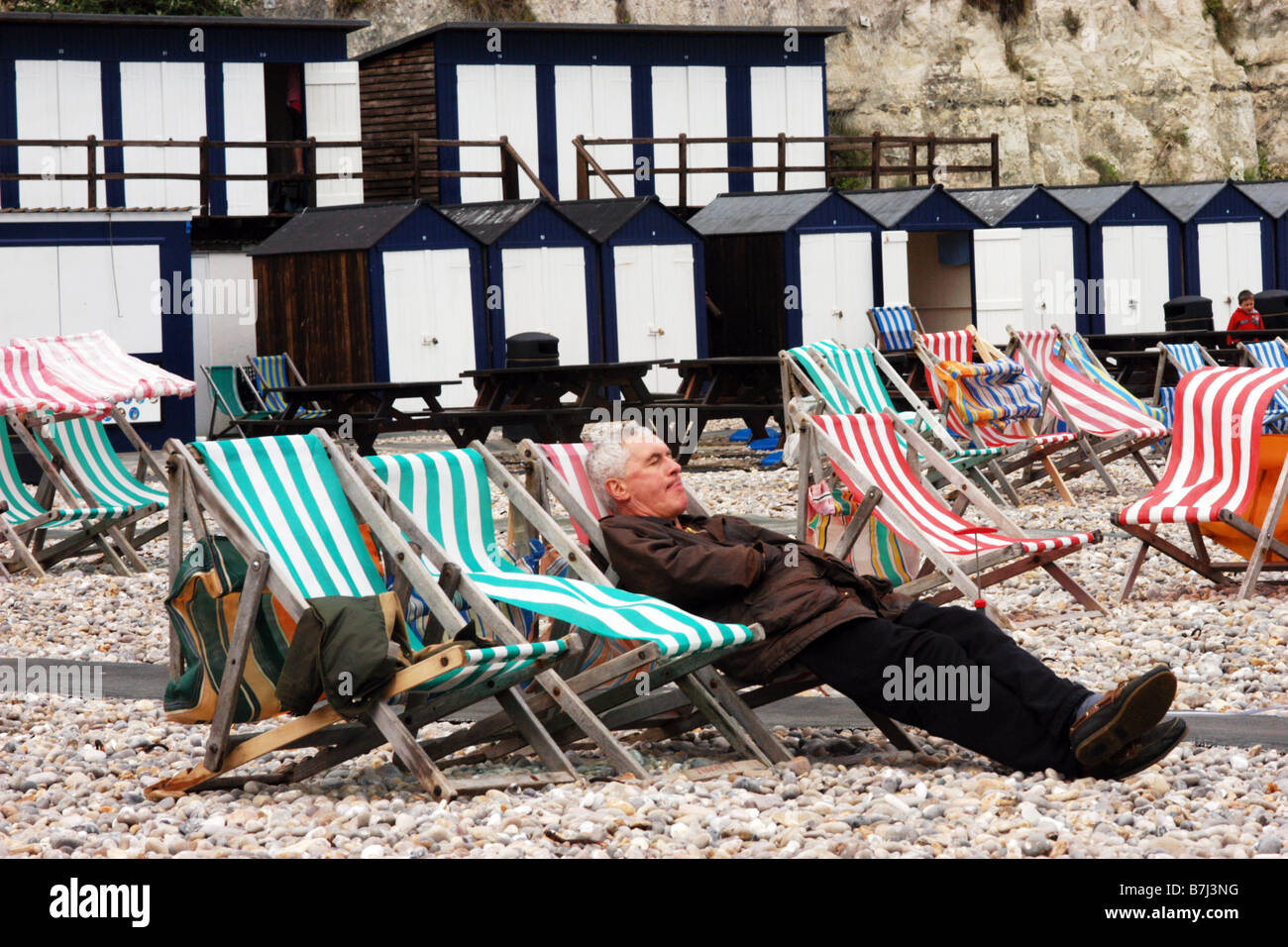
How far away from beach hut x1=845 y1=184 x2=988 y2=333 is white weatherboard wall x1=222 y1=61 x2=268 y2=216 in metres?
7.83

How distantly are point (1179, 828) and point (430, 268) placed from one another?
14.6 metres

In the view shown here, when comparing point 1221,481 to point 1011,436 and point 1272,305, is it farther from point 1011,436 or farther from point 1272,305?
point 1272,305

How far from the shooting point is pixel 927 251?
22562mm

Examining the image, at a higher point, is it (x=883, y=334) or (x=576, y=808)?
(x=883, y=334)

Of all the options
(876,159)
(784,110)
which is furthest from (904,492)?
(784,110)

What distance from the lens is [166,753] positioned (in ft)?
16.4

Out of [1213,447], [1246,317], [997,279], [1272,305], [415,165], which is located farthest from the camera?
[415,165]

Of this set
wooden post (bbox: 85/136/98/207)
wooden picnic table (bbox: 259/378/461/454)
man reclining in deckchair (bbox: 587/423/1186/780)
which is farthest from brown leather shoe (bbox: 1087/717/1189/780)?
wooden post (bbox: 85/136/98/207)

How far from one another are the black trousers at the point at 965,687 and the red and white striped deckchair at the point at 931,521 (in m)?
1.85

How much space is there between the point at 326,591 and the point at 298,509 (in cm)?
26

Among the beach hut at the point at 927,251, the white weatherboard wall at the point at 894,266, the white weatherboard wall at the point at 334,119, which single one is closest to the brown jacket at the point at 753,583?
the beach hut at the point at 927,251

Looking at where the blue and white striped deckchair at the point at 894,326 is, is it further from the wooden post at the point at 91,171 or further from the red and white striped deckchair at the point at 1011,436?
the wooden post at the point at 91,171
